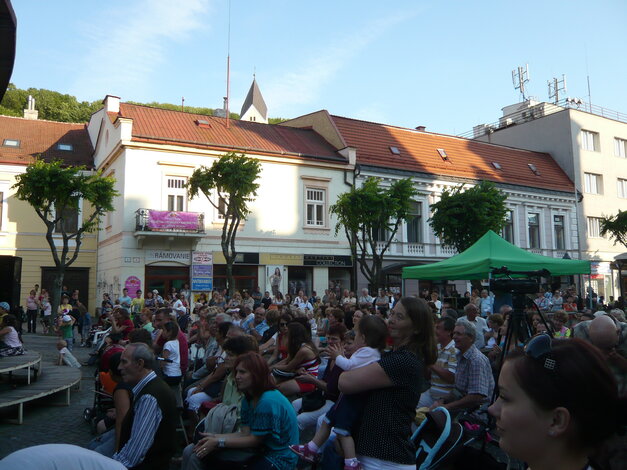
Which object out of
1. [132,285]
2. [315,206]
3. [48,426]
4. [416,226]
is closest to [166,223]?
[132,285]

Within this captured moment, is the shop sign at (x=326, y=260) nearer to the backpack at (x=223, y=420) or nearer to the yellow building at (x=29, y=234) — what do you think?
the yellow building at (x=29, y=234)

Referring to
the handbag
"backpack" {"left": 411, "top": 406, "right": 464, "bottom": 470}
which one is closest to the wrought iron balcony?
the handbag

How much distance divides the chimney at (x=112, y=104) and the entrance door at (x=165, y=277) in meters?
9.16

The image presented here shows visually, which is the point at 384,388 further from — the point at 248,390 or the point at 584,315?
the point at 584,315

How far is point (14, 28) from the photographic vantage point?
3859 mm

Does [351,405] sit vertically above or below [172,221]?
below

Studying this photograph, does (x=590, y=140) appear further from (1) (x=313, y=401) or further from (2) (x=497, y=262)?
(1) (x=313, y=401)

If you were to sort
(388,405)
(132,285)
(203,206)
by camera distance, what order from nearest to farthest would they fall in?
(388,405)
(132,285)
(203,206)

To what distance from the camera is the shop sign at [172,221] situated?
22500 mm

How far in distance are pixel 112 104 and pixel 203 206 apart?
26.4 ft

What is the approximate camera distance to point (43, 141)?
29.6 meters

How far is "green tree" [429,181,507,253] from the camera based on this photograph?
22.0 metres

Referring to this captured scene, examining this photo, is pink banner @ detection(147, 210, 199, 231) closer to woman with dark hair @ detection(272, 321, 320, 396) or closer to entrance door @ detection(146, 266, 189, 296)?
entrance door @ detection(146, 266, 189, 296)

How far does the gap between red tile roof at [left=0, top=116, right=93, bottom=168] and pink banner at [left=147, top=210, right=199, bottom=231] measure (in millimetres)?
8846
